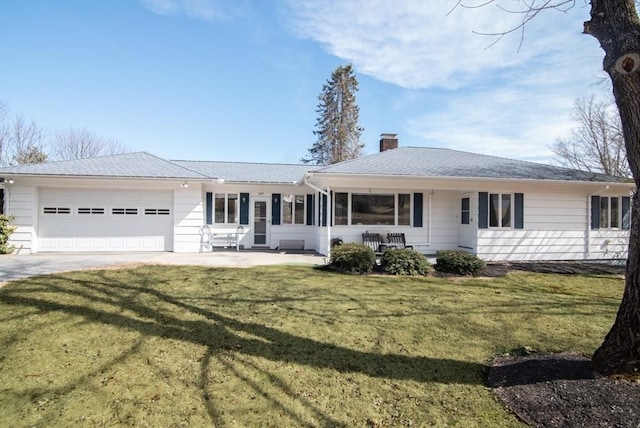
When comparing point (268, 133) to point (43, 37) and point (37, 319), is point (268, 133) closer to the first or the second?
point (43, 37)

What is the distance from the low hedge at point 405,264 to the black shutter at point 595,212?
7940mm

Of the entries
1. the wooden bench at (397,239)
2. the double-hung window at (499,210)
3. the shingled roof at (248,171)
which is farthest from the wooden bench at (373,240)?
the shingled roof at (248,171)

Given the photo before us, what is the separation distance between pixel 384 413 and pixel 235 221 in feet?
40.9

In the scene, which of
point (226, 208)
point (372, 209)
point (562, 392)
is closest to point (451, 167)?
point (372, 209)

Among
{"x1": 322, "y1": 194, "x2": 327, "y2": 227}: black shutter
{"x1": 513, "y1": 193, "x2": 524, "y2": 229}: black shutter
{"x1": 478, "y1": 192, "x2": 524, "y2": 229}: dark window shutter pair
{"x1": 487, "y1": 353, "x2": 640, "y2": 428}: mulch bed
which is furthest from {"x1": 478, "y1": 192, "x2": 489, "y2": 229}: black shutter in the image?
{"x1": 487, "y1": 353, "x2": 640, "y2": 428}: mulch bed

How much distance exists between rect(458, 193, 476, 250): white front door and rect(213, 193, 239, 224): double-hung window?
892 cm

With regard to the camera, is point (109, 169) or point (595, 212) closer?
point (109, 169)

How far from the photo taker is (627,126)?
3260 mm

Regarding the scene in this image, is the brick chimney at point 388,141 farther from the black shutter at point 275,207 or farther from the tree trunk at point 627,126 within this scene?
the tree trunk at point 627,126

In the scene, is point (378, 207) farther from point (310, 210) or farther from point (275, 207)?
point (275, 207)

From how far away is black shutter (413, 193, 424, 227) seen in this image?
12.9m

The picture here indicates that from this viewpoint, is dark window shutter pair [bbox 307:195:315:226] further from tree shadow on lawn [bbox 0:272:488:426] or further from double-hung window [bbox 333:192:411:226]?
tree shadow on lawn [bbox 0:272:488:426]

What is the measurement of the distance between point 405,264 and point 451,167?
5.48m

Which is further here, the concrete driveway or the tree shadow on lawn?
the concrete driveway
